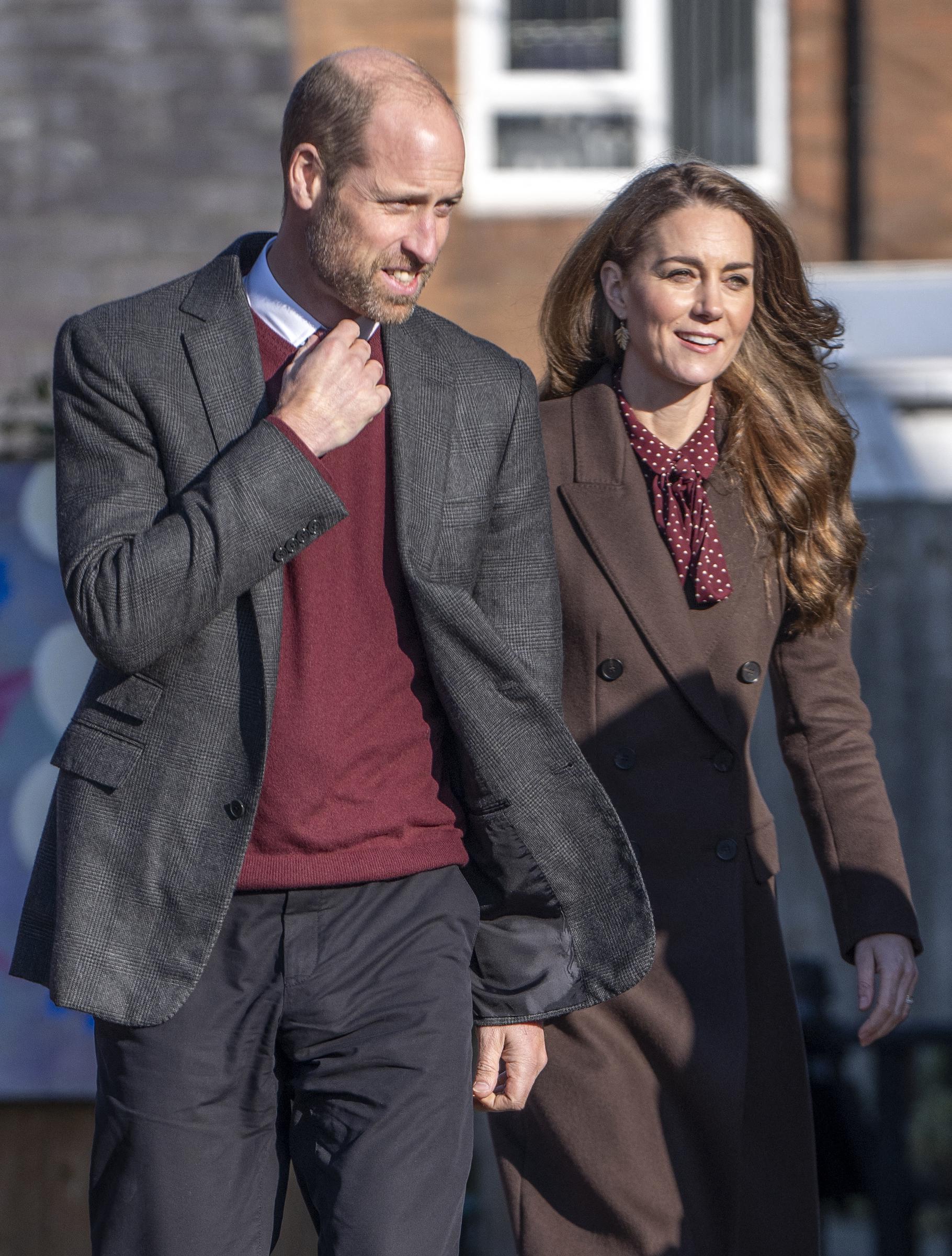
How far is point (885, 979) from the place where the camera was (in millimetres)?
2959

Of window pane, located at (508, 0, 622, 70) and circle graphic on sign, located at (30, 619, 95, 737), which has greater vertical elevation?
window pane, located at (508, 0, 622, 70)

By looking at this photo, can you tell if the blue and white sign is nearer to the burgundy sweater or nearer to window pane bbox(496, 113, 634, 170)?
the burgundy sweater

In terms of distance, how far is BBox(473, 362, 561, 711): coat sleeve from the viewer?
8.45 feet

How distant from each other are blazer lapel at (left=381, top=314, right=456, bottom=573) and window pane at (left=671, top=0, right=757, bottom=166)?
5882 millimetres

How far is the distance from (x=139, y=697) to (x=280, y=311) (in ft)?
2.02

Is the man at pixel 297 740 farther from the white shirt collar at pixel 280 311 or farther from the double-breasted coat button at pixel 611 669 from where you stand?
the double-breasted coat button at pixel 611 669

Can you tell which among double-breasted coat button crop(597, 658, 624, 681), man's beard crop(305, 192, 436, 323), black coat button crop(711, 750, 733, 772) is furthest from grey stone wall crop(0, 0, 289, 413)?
man's beard crop(305, 192, 436, 323)

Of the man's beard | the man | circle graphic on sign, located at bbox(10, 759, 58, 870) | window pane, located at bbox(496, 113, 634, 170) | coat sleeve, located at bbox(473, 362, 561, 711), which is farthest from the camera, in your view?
window pane, located at bbox(496, 113, 634, 170)

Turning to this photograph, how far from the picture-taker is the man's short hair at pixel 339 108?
2.38 meters

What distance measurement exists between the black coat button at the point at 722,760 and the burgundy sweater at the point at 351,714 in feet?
2.09

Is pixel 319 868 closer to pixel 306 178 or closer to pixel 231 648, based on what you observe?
pixel 231 648

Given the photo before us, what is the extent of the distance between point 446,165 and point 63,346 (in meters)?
0.61

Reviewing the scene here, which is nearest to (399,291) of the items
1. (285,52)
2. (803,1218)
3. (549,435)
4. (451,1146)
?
(549,435)

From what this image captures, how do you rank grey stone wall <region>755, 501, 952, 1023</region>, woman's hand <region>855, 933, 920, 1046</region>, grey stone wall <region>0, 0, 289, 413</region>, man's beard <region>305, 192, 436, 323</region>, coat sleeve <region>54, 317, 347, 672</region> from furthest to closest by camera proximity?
grey stone wall <region>0, 0, 289, 413</region>
grey stone wall <region>755, 501, 952, 1023</region>
woman's hand <region>855, 933, 920, 1046</region>
man's beard <region>305, 192, 436, 323</region>
coat sleeve <region>54, 317, 347, 672</region>
